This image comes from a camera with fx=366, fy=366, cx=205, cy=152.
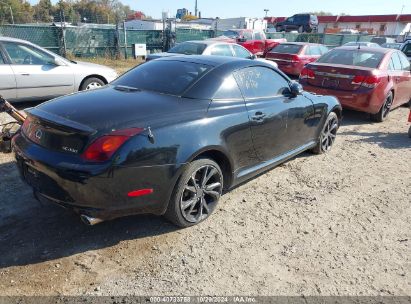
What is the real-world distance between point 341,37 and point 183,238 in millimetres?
30631

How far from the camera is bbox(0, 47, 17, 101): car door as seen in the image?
682 cm

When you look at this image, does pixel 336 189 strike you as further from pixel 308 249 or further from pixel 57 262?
pixel 57 262

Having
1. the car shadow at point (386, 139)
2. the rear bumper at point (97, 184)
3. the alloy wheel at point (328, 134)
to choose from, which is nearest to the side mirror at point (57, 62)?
the rear bumper at point (97, 184)

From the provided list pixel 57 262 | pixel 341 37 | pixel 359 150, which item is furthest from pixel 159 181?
pixel 341 37

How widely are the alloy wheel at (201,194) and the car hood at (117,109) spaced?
583 mm

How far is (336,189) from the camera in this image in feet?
15.3

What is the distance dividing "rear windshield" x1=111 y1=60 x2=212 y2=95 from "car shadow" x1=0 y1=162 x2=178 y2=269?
1.34 m

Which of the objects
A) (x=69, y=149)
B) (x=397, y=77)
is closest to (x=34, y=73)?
(x=69, y=149)

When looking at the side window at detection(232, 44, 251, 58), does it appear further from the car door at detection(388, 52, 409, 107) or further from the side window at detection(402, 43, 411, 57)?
the side window at detection(402, 43, 411, 57)

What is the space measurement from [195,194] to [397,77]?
6.88 metres

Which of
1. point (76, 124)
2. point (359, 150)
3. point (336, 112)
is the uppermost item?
point (76, 124)

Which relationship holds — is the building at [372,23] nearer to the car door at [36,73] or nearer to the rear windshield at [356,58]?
the rear windshield at [356,58]

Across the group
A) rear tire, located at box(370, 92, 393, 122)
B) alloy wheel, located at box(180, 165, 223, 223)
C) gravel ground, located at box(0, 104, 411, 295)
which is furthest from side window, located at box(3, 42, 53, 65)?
rear tire, located at box(370, 92, 393, 122)

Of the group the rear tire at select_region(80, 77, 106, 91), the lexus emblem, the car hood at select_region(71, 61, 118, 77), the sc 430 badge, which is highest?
the lexus emblem
